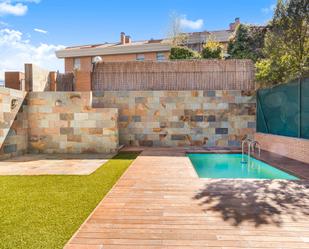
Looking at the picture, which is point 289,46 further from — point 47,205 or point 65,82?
point 47,205

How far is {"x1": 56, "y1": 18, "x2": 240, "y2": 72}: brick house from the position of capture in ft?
73.0

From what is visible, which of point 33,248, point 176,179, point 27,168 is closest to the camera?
point 33,248

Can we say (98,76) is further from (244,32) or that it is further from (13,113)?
(244,32)

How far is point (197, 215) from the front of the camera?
3607mm

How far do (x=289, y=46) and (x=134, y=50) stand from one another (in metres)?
16.0

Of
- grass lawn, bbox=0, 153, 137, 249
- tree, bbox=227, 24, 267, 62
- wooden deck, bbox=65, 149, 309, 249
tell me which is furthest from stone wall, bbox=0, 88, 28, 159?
tree, bbox=227, 24, 267, 62

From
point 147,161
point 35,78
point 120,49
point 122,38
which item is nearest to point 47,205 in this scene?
point 147,161

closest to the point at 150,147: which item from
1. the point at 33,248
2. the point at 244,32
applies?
the point at 33,248

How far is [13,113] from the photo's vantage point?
8.88m

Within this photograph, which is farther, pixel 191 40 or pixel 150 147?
pixel 191 40

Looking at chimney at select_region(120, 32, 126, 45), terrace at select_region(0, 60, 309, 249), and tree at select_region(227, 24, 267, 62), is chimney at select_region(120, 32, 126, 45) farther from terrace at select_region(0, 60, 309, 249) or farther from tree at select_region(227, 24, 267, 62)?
terrace at select_region(0, 60, 309, 249)

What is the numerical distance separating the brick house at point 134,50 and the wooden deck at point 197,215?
733 inches

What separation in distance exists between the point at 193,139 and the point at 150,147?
1833 mm

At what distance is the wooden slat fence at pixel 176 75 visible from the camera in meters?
11.2
